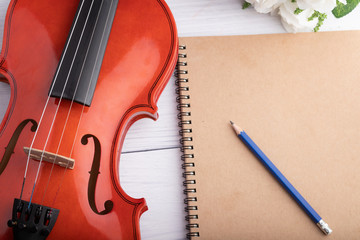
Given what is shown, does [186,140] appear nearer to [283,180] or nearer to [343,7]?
[283,180]

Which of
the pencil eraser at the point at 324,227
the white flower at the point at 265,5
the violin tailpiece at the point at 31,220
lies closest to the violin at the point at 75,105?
the violin tailpiece at the point at 31,220

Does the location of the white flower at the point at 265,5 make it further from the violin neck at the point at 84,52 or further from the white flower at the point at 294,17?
the violin neck at the point at 84,52

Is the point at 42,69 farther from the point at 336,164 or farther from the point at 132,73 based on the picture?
the point at 336,164

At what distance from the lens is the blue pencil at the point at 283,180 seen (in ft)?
2.17

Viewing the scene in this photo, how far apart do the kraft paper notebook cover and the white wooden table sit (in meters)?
0.03

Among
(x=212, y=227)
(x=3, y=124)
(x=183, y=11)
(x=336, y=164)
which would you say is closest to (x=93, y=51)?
(x=3, y=124)

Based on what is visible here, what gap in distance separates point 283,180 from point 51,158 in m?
0.49

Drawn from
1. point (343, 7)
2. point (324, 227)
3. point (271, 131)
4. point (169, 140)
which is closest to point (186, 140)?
point (169, 140)

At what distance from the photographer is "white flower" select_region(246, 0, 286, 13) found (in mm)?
765

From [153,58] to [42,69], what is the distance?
230mm

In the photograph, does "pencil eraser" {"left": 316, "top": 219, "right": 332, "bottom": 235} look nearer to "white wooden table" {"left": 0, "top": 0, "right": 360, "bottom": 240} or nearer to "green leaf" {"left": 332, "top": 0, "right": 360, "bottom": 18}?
"white wooden table" {"left": 0, "top": 0, "right": 360, "bottom": 240}

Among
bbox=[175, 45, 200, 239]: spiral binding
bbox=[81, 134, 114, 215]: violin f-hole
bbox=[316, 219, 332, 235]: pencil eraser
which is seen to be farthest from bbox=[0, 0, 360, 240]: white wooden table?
bbox=[316, 219, 332, 235]: pencil eraser

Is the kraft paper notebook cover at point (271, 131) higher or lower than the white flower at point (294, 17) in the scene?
lower

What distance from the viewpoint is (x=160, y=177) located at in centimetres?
71
